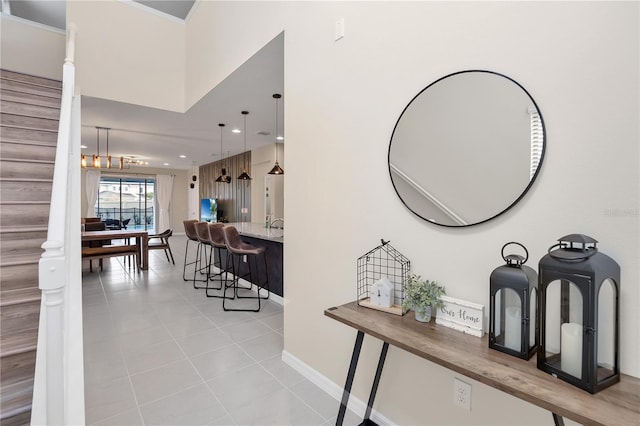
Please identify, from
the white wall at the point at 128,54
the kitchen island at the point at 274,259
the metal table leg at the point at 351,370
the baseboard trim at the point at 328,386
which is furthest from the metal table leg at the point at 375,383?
the white wall at the point at 128,54

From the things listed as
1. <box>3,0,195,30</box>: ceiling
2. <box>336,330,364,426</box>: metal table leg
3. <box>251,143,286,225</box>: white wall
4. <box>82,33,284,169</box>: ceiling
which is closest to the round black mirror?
<box>336,330,364,426</box>: metal table leg

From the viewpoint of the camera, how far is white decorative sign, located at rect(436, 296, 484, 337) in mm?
1263

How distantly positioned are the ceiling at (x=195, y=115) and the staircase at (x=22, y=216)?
0.91 meters

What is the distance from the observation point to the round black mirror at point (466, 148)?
1.21 metres

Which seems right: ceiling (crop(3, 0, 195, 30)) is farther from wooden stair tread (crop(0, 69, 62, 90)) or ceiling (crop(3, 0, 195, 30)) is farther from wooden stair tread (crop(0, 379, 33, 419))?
wooden stair tread (crop(0, 379, 33, 419))

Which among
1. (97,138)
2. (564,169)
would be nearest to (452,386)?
(564,169)

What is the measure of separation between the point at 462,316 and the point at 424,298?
17 centimetres

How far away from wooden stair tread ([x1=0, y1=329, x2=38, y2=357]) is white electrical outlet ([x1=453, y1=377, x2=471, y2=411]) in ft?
7.64

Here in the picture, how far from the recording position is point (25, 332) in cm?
188

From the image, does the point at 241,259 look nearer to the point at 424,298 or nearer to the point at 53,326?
the point at 424,298

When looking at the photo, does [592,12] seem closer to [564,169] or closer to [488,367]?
[564,169]

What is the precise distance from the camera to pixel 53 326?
88 centimetres

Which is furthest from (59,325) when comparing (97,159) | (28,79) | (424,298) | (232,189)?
(232,189)

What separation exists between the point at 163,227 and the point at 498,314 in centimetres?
1288
